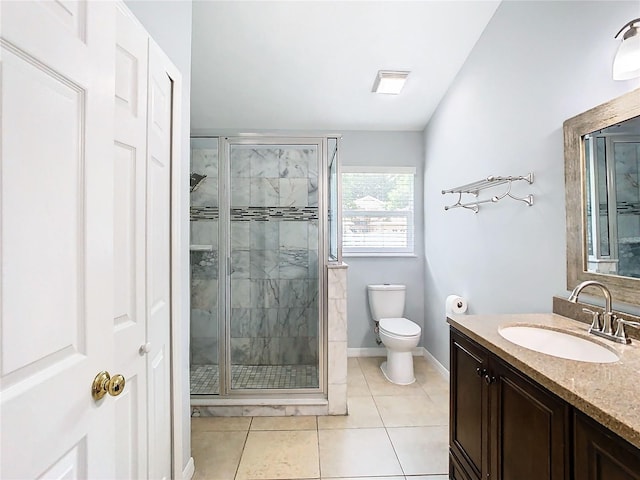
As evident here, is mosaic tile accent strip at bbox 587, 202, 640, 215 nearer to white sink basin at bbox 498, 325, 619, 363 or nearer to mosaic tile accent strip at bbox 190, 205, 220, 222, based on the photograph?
white sink basin at bbox 498, 325, 619, 363

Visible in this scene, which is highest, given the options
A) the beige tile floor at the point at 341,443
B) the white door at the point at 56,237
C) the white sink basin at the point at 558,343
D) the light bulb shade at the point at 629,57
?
the light bulb shade at the point at 629,57

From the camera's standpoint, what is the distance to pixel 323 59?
258cm

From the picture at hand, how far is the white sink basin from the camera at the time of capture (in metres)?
1.22

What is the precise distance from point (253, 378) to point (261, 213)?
1.32 m

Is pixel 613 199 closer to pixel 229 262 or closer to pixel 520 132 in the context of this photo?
pixel 520 132

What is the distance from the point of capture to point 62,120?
0.68m

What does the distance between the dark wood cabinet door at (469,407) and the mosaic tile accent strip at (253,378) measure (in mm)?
1166

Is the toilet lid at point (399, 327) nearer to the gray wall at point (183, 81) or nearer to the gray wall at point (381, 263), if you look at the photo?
the gray wall at point (381, 263)

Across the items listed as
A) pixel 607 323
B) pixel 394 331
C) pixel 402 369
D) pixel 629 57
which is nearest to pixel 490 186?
pixel 629 57

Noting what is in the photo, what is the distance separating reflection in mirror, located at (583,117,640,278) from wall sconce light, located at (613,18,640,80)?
20 cm

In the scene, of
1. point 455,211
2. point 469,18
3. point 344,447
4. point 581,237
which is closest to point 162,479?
point 344,447

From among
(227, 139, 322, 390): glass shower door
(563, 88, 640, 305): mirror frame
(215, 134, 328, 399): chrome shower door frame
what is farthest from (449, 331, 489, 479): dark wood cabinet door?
(227, 139, 322, 390): glass shower door

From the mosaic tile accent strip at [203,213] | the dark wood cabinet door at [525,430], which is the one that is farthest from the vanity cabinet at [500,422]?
the mosaic tile accent strip at [203,213]

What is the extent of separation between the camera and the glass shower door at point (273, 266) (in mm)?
2543
